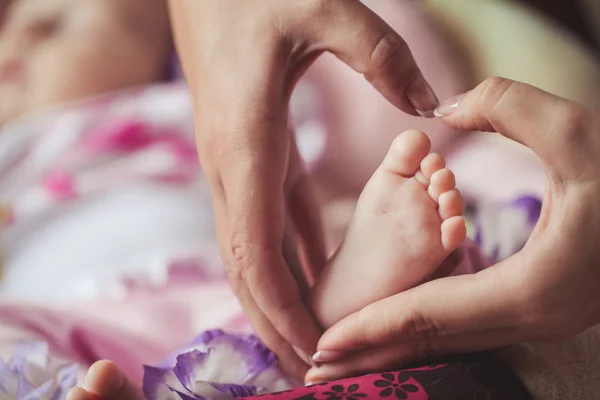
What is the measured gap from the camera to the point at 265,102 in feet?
1.46

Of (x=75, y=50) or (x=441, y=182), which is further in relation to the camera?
(x=75, y=50)

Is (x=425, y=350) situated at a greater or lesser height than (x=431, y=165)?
lesser

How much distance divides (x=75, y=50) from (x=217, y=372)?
29.4 inches

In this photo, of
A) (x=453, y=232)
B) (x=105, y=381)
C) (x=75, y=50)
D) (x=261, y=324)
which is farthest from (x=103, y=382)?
(x=75, y=50)

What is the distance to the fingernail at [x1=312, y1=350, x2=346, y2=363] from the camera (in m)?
0.45

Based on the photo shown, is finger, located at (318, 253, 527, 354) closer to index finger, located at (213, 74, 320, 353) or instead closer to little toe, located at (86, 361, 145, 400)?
index finger, located at (213, 74, 320, 353)

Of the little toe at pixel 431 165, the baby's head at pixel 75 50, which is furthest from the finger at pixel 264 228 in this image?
the baby's head at pixel 75 50

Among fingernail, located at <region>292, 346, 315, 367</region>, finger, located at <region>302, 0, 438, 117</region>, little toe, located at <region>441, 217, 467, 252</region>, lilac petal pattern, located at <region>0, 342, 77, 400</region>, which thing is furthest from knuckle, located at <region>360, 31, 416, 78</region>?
lilac petal pattern, located at <region>0, 342, 77, 400</region>

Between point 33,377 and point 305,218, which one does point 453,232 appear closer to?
point 305,218

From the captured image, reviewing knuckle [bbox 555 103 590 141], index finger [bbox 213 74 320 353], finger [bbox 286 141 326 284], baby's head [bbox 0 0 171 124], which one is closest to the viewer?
knuckle [bbox 555 103 590 141]

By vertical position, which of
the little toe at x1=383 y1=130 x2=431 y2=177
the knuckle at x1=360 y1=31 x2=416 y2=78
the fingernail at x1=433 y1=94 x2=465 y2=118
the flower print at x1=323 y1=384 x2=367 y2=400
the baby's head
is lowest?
the flower print at x1=323 y1=384 x2=367 y2=400

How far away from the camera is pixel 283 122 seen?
46 centimetres

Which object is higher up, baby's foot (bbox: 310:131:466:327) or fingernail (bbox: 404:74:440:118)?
fingernail (bbox: 404:74:440:118)

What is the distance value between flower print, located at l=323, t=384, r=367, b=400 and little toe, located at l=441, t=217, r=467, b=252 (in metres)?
0.11
